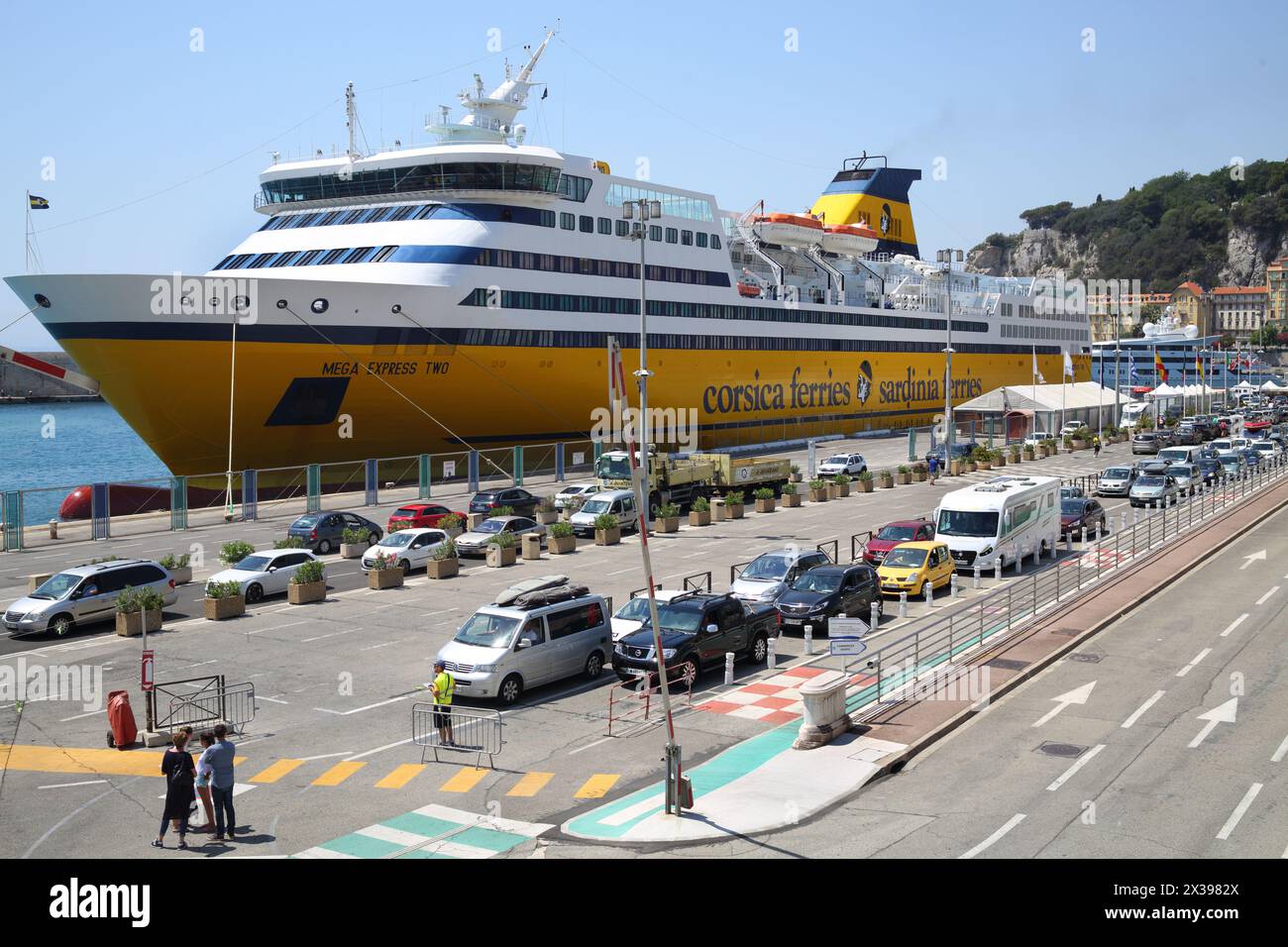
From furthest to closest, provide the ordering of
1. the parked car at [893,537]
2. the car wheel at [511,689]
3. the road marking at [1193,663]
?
1. the parked car at [893,537]
2. the road marking at [1193,663]
3. the car wheel at [511,689]

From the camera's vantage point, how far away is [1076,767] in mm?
13875

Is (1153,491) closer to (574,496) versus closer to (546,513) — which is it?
(574,496)

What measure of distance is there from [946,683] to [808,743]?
391 centimetres

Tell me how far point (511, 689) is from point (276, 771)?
168 inches

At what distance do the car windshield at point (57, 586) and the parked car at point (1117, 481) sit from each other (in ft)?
120

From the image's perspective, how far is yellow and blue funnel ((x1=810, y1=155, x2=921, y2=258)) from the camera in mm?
82812

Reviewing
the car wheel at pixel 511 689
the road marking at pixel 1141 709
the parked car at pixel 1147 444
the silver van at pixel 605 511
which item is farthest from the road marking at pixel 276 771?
the parked car at pixel 1147 444

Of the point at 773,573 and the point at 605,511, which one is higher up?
the point at 605,511

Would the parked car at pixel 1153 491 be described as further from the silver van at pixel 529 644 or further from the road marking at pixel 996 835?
the road marking at pixel 996 835

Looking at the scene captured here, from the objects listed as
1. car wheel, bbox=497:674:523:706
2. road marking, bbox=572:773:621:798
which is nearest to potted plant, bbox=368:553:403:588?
car wheel, bbox=497:674:523:706

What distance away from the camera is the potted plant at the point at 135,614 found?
896 inches

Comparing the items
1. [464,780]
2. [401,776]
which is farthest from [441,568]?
[464,780]

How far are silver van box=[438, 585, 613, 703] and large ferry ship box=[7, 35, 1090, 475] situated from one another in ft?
47.1
